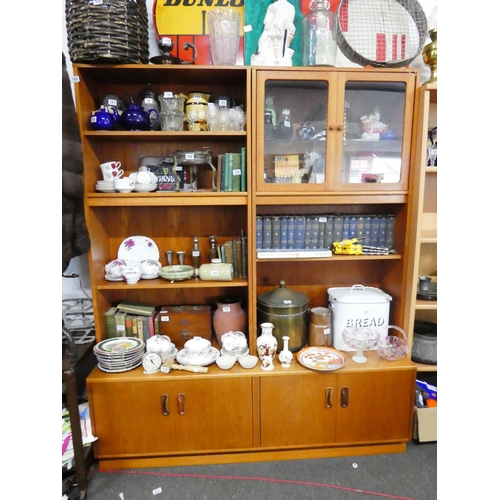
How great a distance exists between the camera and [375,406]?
1766mm

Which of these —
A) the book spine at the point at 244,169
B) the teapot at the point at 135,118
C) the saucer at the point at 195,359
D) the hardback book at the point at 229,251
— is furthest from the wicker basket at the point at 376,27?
the saucer at the point at 195,359

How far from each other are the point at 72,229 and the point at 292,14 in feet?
5.04

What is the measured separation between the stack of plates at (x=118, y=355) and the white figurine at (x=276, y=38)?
160 cm

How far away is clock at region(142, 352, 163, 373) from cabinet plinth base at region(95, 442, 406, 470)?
47cm

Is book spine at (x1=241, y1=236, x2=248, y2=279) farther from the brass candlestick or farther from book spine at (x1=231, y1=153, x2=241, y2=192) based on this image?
the brass candlestick

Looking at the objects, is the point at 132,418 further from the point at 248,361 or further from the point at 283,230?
the point at 283,230

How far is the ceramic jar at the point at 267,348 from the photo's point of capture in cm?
174

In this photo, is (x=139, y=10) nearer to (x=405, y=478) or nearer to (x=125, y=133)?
(x=125, y=133)

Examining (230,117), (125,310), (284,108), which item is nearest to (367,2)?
(284,108)

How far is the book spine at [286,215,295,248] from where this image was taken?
1846mm

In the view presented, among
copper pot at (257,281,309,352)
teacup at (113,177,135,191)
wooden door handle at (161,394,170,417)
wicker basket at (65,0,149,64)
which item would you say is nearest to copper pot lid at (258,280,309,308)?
copper pot at (257,281,309,352)

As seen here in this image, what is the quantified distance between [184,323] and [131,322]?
30 cm

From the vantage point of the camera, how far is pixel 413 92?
5.49 feet

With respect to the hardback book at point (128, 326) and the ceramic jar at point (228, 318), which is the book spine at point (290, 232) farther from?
the hardback book at point (128, 326)
